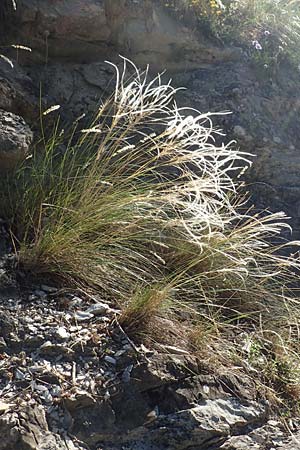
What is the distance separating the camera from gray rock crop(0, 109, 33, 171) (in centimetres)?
387

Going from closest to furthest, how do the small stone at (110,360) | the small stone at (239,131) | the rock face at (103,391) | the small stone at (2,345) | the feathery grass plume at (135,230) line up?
the rock face at (103,391)
the small stone at (2,345)
the small stone at (110,360)
the feathery grass plume at (135,230)
the small stone at (239,131)

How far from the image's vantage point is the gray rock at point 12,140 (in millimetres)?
3874

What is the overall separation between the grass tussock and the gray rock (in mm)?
88

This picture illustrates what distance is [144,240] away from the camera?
3.98 m

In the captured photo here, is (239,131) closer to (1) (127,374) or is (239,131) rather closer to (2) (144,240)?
(2) (144,240)

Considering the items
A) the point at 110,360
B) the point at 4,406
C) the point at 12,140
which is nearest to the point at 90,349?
the point at 110,360

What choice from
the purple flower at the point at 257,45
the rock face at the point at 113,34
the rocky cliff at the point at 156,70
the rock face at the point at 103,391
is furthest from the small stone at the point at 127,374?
the purple flower at the point at 257,45

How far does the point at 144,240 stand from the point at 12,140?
2.95 feet

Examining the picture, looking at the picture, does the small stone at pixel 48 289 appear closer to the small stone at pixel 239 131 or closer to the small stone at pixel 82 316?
the small stone at pixel 82 316

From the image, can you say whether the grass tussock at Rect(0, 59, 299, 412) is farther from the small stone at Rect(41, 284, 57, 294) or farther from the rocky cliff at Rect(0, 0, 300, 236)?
the rocky cliff at Rect(0, 0, 300, 236)

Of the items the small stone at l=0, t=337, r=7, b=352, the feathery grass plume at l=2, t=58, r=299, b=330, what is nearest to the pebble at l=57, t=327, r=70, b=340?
the small stone at l=0, t=337, r=7, b=352

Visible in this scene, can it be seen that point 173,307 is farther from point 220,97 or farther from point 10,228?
point 220,97

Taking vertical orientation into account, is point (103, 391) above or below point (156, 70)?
below

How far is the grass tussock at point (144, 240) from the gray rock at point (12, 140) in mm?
88
